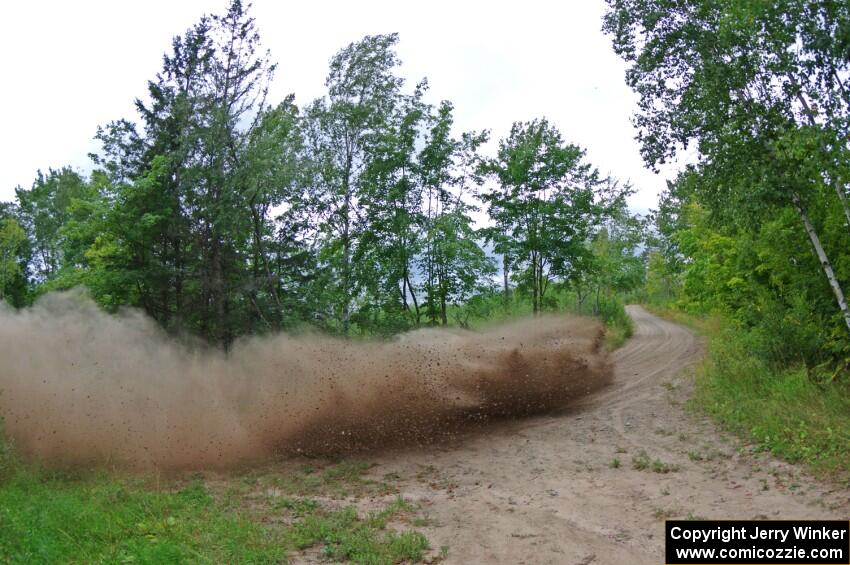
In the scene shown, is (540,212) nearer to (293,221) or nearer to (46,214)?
(293,221)

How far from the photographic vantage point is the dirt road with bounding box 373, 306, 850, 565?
21.8 ft

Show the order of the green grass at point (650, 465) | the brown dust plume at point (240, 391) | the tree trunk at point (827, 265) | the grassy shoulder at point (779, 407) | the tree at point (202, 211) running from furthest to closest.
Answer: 1. the tree at point (202, 211)
2. the brown dust plume at point (240, 391)
3. the tree trunk at point (827, 265)
4. the green grass at point (650, 465)
5. the grassy shoulder at point (779, 407)

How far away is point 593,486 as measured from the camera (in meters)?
→ 8.65

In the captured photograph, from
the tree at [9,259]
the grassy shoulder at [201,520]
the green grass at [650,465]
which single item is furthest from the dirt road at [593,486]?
the tree at [9,259]

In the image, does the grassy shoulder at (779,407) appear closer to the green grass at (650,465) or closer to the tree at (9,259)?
the green grass at (650,465)

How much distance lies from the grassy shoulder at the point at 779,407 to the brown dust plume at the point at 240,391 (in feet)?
13.4

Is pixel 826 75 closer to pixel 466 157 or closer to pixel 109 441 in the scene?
pixel 466 157

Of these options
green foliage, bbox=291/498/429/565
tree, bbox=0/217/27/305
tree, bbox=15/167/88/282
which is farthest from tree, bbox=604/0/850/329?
tree, bbox=15/167/88/282

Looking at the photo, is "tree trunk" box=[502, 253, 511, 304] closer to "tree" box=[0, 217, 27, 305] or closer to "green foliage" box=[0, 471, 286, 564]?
"green foliage" box=[0, 471, 286, 564]

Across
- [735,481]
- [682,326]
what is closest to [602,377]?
[735,481]

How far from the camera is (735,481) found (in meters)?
8.20

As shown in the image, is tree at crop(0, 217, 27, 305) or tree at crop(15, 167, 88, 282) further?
tree at crop(15, 167, 88, 282)

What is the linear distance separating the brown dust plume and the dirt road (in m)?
1.35

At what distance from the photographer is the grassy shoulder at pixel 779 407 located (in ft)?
28.3
